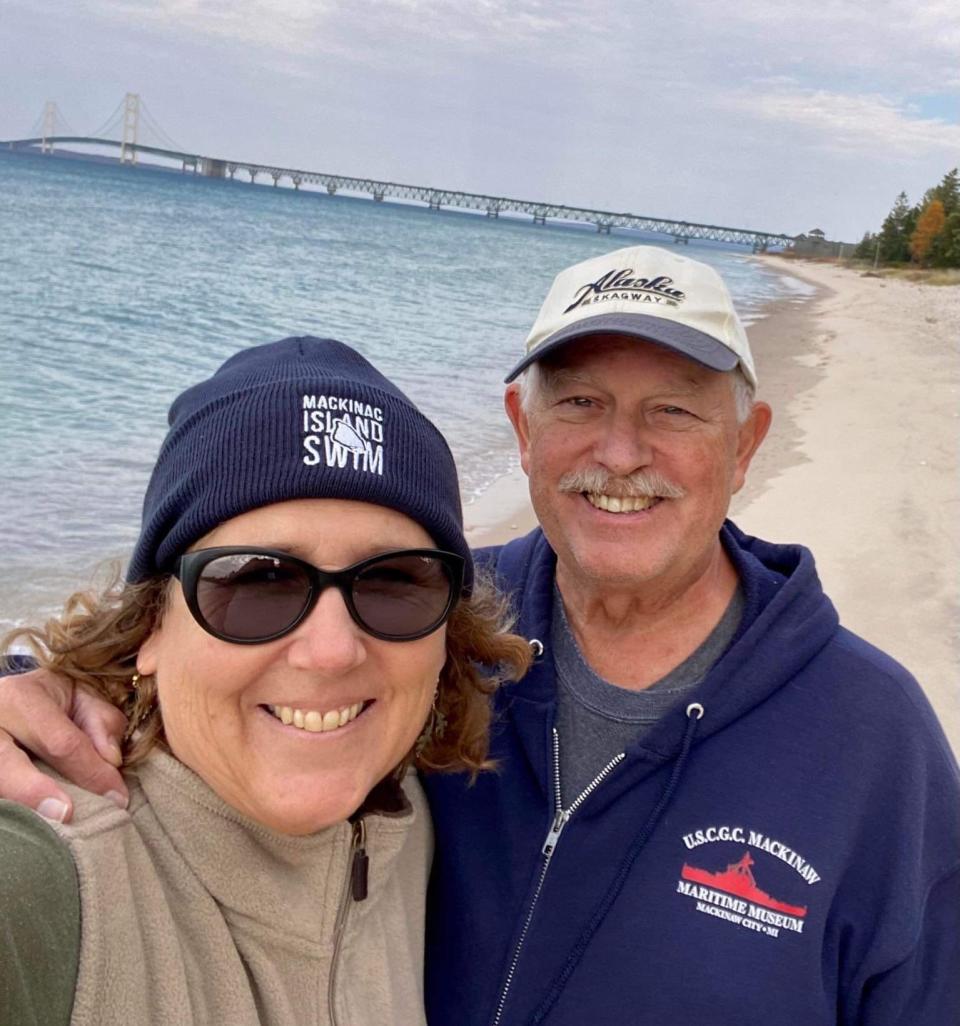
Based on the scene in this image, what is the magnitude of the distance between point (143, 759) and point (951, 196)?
265 ft

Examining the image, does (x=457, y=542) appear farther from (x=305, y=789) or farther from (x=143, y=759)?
(x=143, y=759)

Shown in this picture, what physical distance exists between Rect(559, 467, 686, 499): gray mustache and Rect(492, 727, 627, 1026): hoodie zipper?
617mm

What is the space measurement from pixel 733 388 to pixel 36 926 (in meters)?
1.88

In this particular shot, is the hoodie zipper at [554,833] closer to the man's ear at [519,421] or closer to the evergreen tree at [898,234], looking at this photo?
the man's ear at [519,421]

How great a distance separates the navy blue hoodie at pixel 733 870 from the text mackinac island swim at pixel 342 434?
35.6 inches

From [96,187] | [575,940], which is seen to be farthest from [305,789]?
[96,187]

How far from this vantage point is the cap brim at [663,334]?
2.22 meters

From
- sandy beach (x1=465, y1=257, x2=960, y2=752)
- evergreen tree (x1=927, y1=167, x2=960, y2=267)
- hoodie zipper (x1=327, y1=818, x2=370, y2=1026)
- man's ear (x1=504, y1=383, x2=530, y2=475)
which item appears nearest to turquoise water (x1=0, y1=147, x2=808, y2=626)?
sandy beach (x1=465, y1=257, x2=960, y2=752)

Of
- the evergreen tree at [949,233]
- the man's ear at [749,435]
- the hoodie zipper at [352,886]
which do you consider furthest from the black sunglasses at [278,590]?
the evergreen tree at [949,233]

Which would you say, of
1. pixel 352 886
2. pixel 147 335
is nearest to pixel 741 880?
pixel 352 886

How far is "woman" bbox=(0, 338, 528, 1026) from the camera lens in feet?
4.99

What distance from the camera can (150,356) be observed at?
17859mm

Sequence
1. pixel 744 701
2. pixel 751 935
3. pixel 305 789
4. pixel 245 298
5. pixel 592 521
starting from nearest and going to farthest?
pixel 305 789 < pixel 751 935 < pixel 744 701 < pixel 592 521 < pixel 245 298

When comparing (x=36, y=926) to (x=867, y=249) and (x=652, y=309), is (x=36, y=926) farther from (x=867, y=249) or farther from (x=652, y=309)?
(x=867, y=249)
